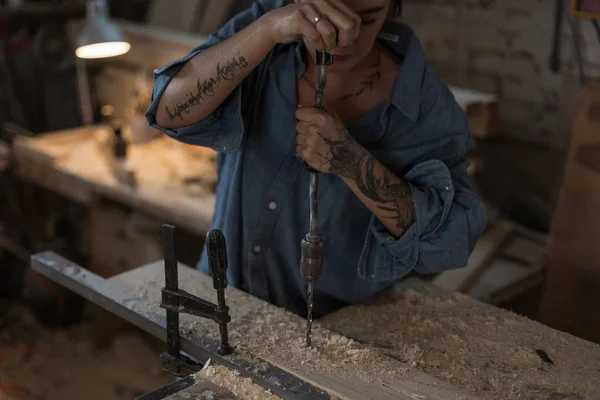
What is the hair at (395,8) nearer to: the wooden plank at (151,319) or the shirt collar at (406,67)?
the shirt collar at (406,67)

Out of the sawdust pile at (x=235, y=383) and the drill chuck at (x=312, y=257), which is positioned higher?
the drill chuck at (x=312, y=257)

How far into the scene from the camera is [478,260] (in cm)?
276

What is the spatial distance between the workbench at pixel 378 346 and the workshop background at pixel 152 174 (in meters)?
1.12

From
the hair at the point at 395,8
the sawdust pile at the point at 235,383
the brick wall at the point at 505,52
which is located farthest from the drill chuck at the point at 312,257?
the brick wall at the point at 505,52

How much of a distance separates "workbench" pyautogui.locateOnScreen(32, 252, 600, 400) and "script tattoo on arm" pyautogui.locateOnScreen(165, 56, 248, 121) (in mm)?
415

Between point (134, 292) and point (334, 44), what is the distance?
0.74 metres

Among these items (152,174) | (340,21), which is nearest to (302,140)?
(340,21)

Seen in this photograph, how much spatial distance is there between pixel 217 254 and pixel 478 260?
5.36ft

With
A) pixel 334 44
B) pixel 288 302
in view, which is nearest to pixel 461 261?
pixel 288 302

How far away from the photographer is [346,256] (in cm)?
177

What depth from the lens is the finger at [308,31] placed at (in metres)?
1.37

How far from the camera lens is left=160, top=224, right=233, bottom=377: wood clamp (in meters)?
1.37

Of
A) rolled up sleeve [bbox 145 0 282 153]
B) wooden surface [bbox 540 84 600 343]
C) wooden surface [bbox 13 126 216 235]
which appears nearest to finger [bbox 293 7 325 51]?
rolled up sleeve [bbox 145 0 282 153]

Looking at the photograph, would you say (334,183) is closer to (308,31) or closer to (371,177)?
(371,177)
